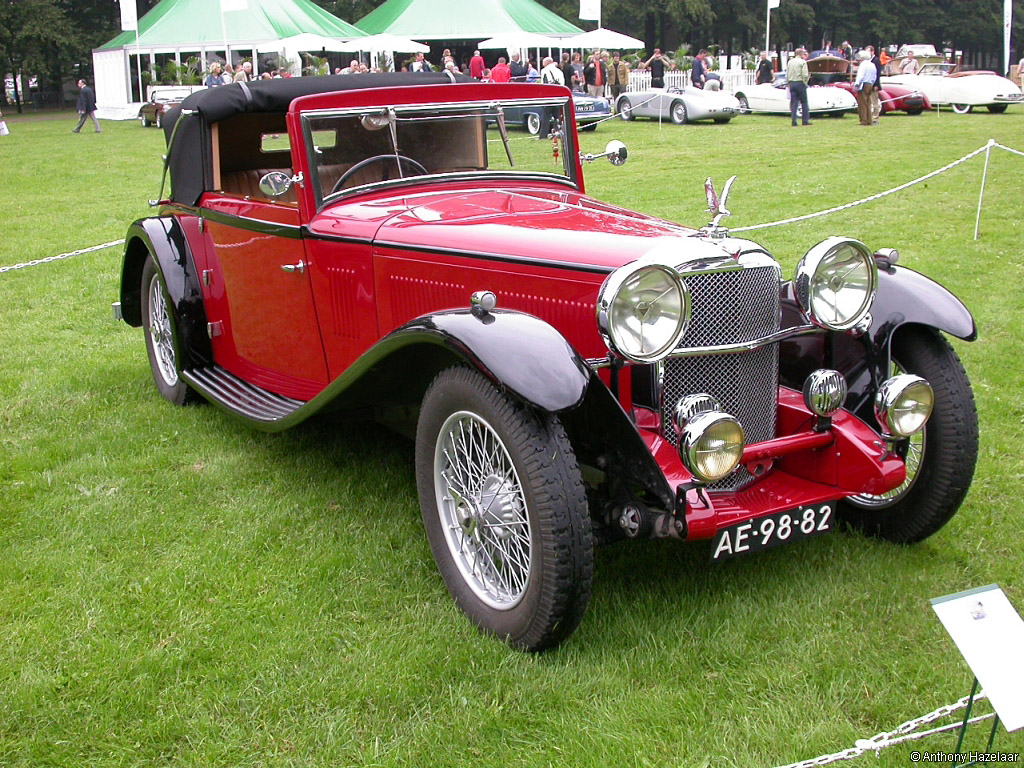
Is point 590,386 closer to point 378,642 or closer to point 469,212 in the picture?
point 378,642

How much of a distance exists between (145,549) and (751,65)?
33.1 m

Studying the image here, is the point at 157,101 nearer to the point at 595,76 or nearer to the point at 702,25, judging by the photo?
the point at 595,76

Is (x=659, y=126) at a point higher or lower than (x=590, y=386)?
higher

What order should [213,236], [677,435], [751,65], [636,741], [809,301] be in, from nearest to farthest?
[636,741]
[677,435]
[809,301]
[213,236]
[751,65]

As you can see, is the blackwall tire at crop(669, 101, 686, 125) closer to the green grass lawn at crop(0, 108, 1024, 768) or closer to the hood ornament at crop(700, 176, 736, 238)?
the green grass lawn at crop(0, 108, 1024, 768)

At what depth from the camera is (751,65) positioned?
3328cm

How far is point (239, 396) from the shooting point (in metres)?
4.70

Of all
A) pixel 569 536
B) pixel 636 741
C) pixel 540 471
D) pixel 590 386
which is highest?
pixel 590 386

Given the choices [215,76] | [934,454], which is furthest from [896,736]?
[215,76]

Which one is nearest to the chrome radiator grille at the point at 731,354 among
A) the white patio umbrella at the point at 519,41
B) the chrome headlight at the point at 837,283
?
the chrome headlight at the point at 837,283

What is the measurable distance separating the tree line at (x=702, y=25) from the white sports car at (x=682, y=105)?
83.5 feet

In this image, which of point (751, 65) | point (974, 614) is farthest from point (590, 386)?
point (751, 65)

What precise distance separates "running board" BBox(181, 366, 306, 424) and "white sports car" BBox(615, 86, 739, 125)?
18.0m

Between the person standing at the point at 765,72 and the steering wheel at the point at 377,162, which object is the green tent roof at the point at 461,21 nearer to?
the person standing at the point at 765,72
